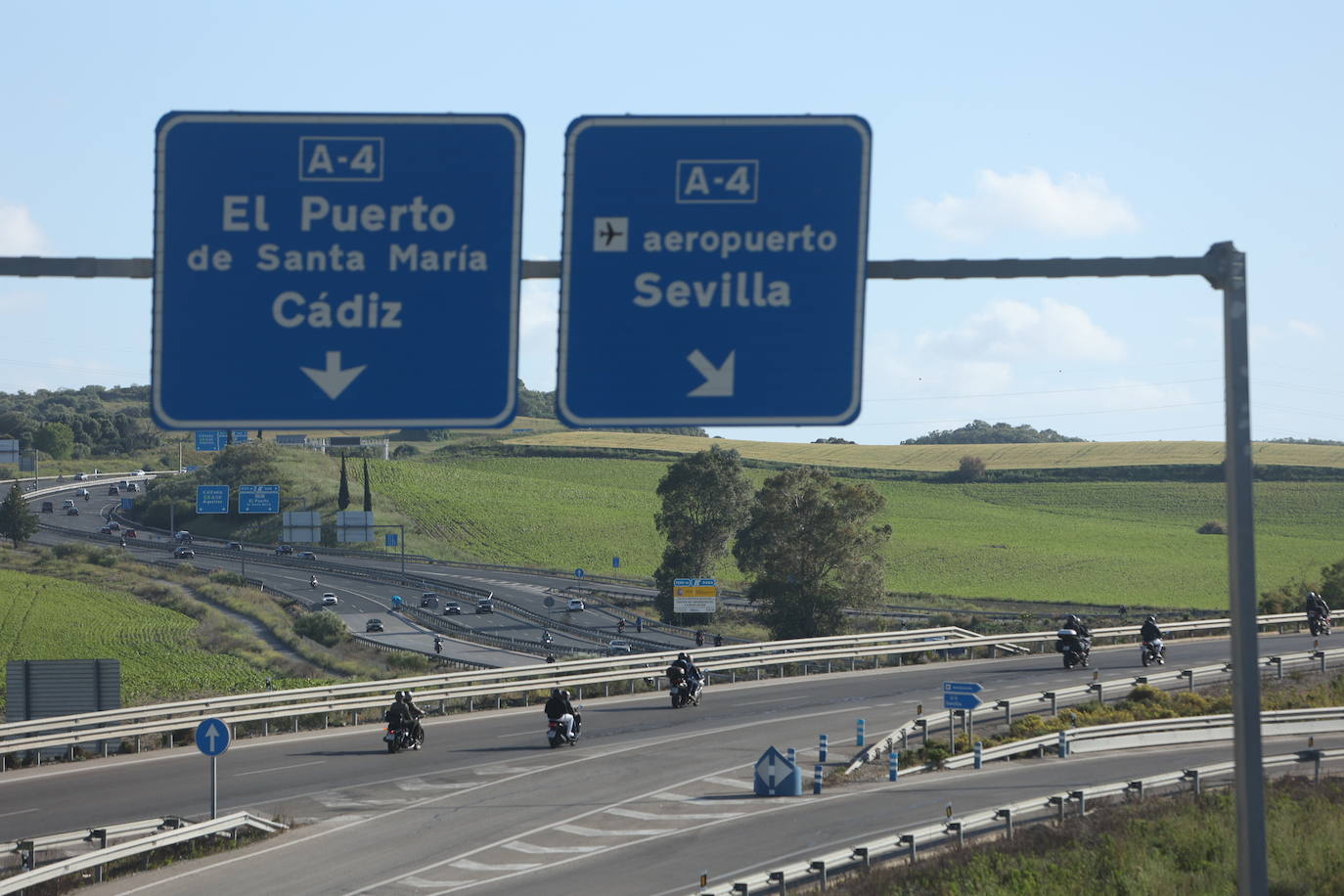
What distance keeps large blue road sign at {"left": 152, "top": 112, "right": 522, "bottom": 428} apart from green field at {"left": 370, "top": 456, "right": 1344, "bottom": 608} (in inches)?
3336

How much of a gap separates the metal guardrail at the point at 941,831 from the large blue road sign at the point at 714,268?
13.1m

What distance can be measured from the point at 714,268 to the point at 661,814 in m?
22.1

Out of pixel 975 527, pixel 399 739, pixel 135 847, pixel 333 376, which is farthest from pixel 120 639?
pixel 333 376

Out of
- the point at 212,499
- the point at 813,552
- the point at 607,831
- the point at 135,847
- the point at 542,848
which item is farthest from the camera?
the point at 212,499

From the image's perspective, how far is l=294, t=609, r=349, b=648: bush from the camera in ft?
266

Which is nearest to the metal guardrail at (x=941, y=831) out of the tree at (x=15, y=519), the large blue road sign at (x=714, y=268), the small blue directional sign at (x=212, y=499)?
the large blue road sign at (x=714, y=268)

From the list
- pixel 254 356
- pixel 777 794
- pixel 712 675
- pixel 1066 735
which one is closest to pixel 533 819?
pixel 777 794

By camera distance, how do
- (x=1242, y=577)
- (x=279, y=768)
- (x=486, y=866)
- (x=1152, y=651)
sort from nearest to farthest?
(x=1242, y=577)
(x=486, y=866)
(x=279, y=768)
(x=1152, y=651)

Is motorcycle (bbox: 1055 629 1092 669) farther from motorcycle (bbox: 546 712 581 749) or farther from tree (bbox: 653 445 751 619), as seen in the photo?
tree (bbox: 653 445 751 619)

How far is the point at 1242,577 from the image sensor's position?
25.8 feet

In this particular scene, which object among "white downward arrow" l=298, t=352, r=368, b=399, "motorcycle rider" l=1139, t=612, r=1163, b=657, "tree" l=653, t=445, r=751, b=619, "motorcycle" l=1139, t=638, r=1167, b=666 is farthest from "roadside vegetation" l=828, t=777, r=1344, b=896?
"tree" l=653, t=445, r=751, b=619

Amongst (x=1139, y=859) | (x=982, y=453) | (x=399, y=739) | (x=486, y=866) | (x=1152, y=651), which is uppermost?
(x=982, y=453)

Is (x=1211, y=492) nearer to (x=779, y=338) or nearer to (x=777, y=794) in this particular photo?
(x=777, y=794)

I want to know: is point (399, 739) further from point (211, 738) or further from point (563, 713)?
point (211, 738)
